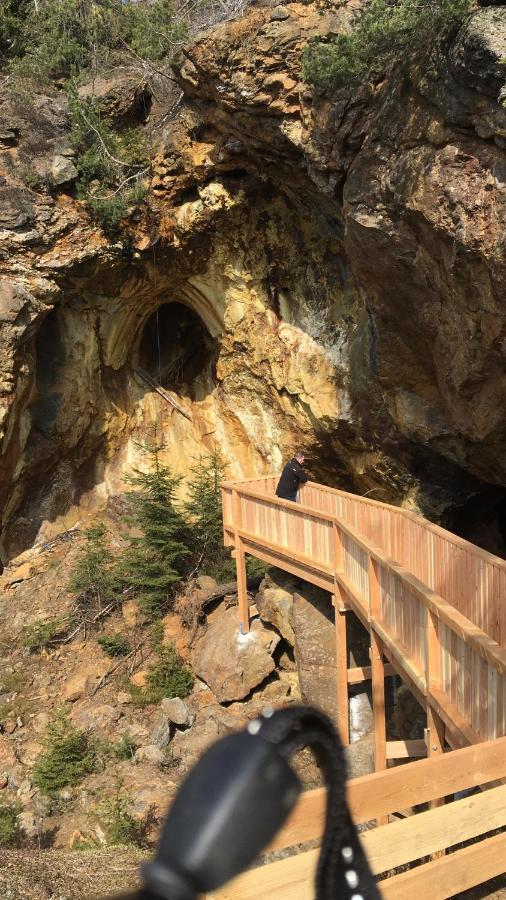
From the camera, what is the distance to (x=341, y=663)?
26.2 ft

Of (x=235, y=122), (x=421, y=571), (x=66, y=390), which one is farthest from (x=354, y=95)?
(x=66, y=390)

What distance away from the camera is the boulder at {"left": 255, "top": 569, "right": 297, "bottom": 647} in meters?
10.7

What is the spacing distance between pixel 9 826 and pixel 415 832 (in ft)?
22.5

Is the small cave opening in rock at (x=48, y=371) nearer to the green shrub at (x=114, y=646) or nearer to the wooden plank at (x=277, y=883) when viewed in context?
the green shrub at (x=114, y=646)

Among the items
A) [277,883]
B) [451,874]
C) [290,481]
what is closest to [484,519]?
[290,481]

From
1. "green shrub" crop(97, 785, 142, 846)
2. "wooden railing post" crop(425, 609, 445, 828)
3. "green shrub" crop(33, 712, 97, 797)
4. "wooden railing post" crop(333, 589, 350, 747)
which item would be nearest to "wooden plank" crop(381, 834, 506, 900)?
"wooden railing post" crop(425, 609, 445, 828)

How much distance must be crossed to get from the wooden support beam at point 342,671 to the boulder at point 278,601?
231 cm

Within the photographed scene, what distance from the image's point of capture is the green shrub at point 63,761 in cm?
858

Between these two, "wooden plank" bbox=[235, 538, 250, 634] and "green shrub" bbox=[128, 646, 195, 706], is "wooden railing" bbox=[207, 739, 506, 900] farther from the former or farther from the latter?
"green shrub" bbox=[128, 646, 195, 706]

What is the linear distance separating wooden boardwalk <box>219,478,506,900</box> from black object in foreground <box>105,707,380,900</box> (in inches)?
50.7

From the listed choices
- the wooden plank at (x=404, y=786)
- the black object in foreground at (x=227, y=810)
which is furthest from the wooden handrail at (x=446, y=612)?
the black object in foreground at (x=227, y=810)

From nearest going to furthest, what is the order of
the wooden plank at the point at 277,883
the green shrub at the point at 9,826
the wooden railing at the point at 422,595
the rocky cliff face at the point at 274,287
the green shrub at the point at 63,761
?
the wooden plank at the point at 277,883 < the wooden railing at the point at 422,595 < the rocky cliff face at the point at 274,287 < the green shrub at the point at 9,826 < the green shrub at the point at 63,761

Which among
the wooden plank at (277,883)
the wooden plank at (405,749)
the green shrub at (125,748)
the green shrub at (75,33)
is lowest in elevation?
the green shrub at (125,748)

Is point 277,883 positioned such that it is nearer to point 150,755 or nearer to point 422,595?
point 422,595
